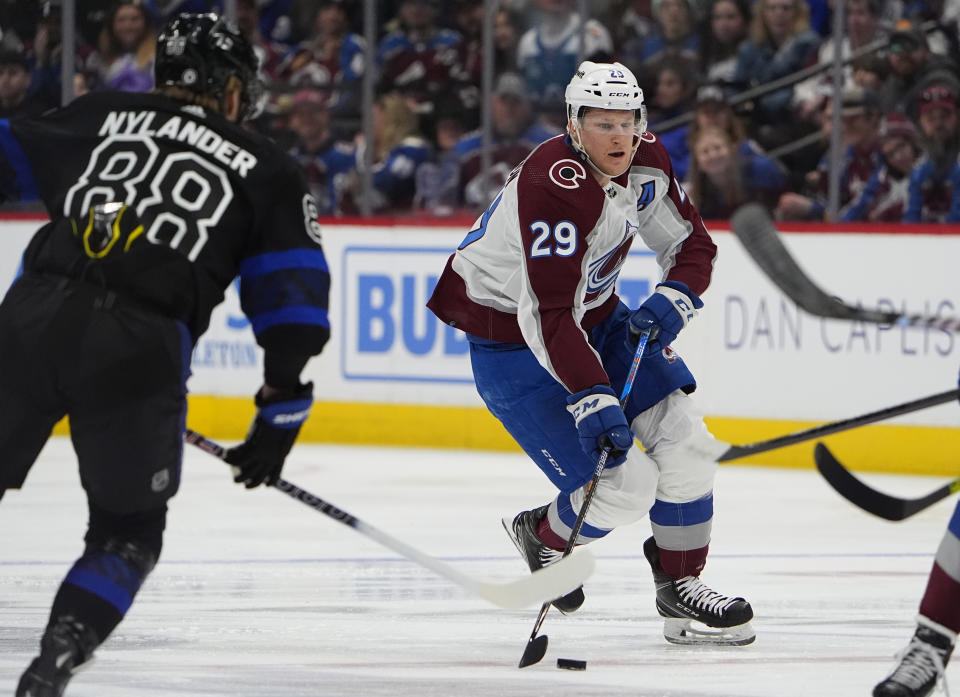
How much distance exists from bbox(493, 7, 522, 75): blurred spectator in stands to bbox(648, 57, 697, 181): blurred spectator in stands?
2.10ft

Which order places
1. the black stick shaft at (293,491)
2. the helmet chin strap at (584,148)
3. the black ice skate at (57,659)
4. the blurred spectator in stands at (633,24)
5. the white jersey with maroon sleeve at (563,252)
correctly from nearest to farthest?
the black ice skate at (57,659) < the black stick shaft at (293,491) < the white jersey with maroon sleeve at (563,252) < the helmet chin strap at (584,148) < the blurred spectator in stands at (633,24)

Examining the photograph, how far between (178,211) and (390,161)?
5.44 metres

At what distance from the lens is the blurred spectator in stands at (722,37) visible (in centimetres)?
747

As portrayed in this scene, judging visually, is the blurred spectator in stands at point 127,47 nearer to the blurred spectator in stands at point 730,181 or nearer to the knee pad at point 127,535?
the blurred spectator in stands at point 730,181

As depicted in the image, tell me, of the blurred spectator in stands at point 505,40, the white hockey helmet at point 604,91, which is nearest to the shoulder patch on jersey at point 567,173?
the white hockey helmet at point 604,91

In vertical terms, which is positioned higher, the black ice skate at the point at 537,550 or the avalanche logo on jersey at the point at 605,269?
the avalanche logo on jersey at the point at 605,269

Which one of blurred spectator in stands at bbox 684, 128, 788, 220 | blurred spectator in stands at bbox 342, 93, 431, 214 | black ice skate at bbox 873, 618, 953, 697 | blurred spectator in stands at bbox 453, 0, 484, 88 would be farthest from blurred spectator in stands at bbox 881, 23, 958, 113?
black ice skate at bbox 873, 618, 953, 697

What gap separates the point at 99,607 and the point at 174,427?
0.29m

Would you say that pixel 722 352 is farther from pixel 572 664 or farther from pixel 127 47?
pixel 572 664

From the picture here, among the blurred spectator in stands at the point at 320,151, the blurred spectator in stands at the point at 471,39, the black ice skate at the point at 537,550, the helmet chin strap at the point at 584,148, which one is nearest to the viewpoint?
the helmet chin strap at the point at 584,148

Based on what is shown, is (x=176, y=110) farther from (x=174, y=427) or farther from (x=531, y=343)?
(x=531, y=343)

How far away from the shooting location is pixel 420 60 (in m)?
8.26

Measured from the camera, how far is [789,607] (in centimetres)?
412

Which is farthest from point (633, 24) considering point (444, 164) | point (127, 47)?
point (127, 47)
